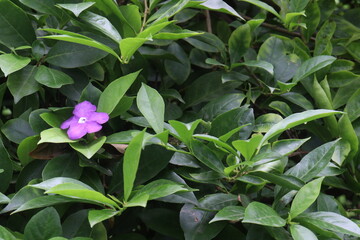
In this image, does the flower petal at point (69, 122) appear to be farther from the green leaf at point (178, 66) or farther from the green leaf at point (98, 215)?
the green leaf at point (178, 66)

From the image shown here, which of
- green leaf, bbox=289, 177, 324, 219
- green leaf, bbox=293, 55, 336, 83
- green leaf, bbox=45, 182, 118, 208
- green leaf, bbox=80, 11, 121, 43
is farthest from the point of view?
green leaf, bbox=293, 55, 336, 83

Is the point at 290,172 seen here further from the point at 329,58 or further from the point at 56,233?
the point at 56,233

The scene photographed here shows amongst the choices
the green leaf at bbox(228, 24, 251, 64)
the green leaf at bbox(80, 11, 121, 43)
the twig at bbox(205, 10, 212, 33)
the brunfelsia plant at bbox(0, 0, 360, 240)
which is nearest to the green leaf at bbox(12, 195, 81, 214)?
the brunfelsia plant at bbox(0, 0, 360, 240)

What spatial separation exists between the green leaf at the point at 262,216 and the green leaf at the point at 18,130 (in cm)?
47

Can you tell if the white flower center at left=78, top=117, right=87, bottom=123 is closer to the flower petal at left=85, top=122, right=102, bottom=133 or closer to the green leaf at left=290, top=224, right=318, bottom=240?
the flower petal at left=85, top=122, right=102, bottom=133

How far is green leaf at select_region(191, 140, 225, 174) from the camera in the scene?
3.16 feet

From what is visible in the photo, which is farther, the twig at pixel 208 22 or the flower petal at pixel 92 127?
the twig at pixel 208 22

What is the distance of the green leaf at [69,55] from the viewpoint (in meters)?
1.10

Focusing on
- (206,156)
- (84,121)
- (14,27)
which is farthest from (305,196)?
(14,27)

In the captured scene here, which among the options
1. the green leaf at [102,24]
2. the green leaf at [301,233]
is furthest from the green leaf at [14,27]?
the green leaf at [301,233]

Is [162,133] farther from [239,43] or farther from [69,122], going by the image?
[239,43]

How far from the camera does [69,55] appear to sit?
1.10 metres

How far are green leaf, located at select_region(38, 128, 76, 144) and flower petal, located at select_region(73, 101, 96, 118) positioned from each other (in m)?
0.05

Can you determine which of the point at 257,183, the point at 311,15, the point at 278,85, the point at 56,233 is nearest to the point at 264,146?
the point at 257,183
